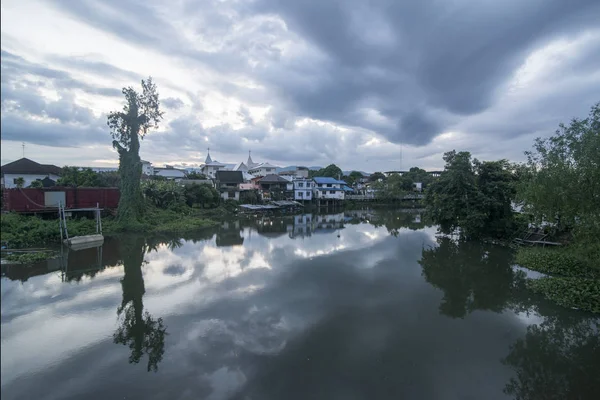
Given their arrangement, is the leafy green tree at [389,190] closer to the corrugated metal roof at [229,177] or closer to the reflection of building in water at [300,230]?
the corrugated metal roof at [229,177]

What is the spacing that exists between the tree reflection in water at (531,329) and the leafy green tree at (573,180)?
2913 mm

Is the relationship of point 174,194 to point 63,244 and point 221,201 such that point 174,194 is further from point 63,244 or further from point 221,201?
point 63,244

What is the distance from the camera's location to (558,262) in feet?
43.6

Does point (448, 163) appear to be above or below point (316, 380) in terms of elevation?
above

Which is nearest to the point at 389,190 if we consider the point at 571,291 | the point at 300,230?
the point at 300,230

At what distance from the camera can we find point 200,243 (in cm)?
1886

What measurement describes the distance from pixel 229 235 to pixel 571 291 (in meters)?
18.5

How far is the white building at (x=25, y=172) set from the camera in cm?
3065

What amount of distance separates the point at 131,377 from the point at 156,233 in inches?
666

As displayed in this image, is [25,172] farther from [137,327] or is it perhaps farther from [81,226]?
[137,327]

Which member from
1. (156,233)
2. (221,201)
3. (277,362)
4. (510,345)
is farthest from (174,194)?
(510,345)

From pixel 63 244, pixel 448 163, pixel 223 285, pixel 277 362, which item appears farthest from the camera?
pixel 448 163

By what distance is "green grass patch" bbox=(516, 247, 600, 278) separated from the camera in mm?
11784

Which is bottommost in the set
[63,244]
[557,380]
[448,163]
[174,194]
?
[557,380]
